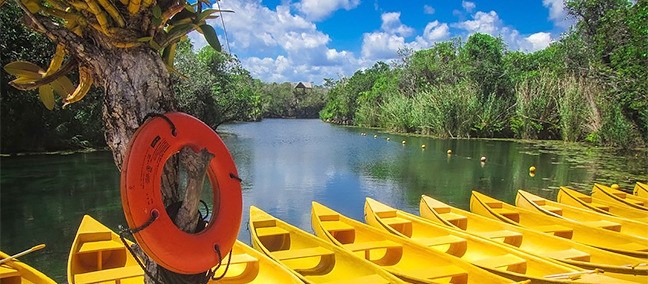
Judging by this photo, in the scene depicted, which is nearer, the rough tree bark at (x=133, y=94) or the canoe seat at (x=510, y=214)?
the rough tree bark at (x=133, y=94)

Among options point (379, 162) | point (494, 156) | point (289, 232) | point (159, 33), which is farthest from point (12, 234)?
point (494, 156)

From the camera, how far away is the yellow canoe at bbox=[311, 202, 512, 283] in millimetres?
4547

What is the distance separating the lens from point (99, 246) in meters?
5.05

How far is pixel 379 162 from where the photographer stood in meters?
18.8

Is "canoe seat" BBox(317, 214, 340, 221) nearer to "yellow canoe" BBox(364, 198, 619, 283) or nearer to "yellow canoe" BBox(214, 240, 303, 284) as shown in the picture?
"yellow canoe" BBox(364, 198, 619, 283)

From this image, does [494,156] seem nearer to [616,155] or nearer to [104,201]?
[616,155]

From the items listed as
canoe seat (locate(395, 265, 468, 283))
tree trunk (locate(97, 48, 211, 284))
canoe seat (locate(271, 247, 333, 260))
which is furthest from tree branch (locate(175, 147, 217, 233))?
canoe seat (locate(271, 247, 333, 260))

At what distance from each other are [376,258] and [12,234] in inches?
257

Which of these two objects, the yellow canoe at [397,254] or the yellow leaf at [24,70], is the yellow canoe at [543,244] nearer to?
the yellow canoe at [397,254]

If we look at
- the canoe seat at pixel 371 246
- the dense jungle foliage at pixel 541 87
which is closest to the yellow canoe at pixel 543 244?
the canoe seat at pixel 371 246

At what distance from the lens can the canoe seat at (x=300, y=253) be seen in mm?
5044

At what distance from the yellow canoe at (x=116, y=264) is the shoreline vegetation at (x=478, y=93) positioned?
276 inches

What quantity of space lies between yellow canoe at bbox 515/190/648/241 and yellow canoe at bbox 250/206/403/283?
13.1ft

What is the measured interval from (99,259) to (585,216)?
7075 mm
